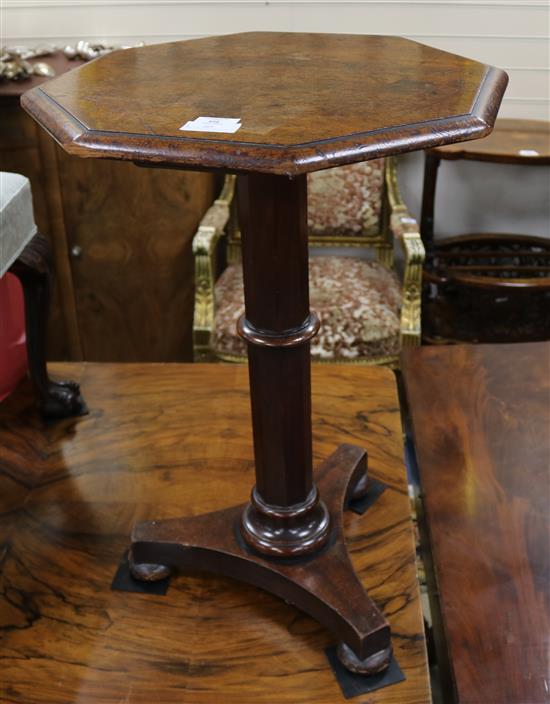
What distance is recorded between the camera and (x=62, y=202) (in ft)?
7.36

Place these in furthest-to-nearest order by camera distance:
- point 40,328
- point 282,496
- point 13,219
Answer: point 40,328, point 13,219, point 282,496

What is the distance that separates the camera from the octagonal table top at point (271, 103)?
80 centimetres

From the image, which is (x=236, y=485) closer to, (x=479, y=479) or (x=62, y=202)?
(x=479, y=479)

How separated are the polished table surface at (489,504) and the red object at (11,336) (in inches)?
31.5

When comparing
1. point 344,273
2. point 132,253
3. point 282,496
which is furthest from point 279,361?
point 132,253

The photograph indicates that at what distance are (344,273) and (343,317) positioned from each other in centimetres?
25

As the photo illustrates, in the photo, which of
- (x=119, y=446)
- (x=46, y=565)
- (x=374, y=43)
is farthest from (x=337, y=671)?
(x=374, y=43)

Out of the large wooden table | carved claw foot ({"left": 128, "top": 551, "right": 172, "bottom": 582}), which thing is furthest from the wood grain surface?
carved claw foot ({"left": 128, "top": 551, "right": 172, "bottom": 582})

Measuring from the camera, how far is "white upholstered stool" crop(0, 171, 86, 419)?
144 centimetres

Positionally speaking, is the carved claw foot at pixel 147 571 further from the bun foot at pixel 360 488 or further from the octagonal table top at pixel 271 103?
the octagonal table top at pixel 271 103

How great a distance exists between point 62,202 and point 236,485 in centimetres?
116

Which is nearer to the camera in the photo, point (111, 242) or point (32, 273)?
point (32, 273)

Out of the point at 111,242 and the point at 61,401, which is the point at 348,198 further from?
the point at 61,401

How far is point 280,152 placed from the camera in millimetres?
775
